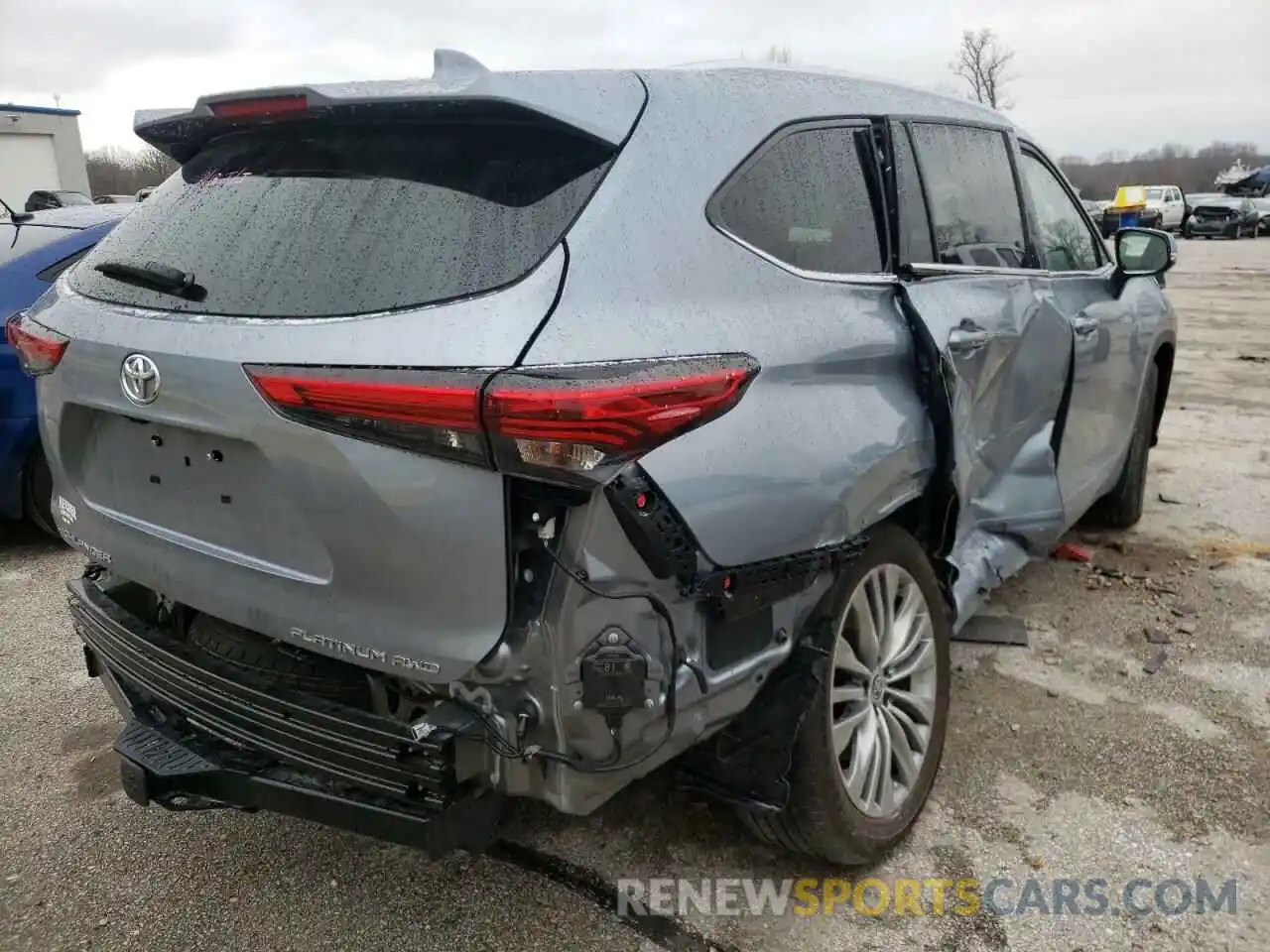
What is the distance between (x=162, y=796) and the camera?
7.41 feet

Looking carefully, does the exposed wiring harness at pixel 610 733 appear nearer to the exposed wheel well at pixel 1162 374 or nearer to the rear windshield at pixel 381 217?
the rear windshield at pixel 381 217

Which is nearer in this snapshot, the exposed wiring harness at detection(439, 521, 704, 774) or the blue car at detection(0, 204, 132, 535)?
the exposed wiring harness at detection(439, 521, 704, 774)

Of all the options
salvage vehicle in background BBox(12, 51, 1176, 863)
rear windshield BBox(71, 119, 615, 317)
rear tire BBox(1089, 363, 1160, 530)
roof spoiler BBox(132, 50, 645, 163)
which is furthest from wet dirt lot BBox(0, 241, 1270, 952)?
roof spoiler BBox(132, 50, 645, 163)

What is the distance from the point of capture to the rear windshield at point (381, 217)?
6.31 feet

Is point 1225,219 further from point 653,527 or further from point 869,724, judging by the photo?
point 653,527

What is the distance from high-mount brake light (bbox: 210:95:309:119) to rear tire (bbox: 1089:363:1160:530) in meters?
4.10

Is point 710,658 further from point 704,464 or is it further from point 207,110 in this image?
point 207,110

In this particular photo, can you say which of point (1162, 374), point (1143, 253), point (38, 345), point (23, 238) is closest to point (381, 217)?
point (38, 345)

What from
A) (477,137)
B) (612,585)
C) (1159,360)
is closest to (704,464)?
(612,585)

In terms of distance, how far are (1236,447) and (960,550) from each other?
4.72m

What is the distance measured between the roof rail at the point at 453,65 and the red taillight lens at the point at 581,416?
2.20 ft

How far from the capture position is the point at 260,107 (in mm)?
2193

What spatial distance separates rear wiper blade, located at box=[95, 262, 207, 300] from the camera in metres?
2.17

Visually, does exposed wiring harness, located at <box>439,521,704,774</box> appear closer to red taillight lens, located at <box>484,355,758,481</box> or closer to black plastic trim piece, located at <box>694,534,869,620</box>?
black plastic trim piece, located at <box>694,534,869,620</box>
